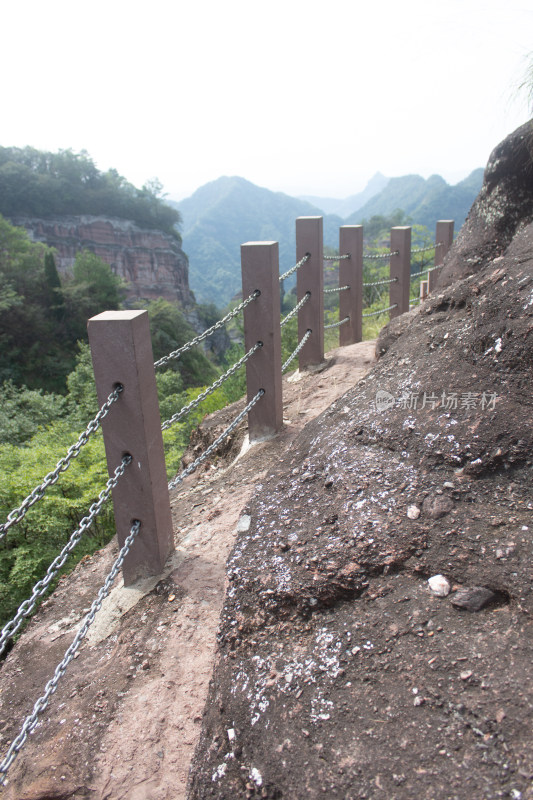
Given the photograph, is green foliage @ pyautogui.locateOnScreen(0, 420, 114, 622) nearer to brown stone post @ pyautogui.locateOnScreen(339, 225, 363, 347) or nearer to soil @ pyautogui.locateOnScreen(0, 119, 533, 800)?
brown stone post @ pyautogui.locateOnScreen(339, 225, 363, 347)

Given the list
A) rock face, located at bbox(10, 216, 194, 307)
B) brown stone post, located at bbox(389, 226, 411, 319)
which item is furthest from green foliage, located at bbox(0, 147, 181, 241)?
brown stone post, located at bbox(389, 226, 411, 319)

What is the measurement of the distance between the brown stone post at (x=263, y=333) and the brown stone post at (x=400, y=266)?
3506 millimetres

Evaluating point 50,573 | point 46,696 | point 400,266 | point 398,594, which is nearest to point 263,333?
point 50,573

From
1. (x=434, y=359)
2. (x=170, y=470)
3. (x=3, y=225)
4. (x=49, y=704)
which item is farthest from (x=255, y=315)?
(x=3, y=225)

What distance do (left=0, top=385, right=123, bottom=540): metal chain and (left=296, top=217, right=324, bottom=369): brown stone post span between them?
8.50 ft

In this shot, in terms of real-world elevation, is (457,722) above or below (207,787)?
above

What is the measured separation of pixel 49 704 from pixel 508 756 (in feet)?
5.00

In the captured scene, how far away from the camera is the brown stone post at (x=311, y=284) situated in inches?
175

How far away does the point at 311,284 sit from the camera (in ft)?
14.9

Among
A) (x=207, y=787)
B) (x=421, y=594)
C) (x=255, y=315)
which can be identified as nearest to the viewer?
(x=207, y=787)

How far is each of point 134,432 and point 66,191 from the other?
74.7m

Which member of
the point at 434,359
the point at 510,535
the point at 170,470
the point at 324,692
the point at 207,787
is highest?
the point at 434,359

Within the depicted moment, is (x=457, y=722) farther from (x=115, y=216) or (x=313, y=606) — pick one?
(x=115, y=216)

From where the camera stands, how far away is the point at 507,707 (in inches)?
50.3
